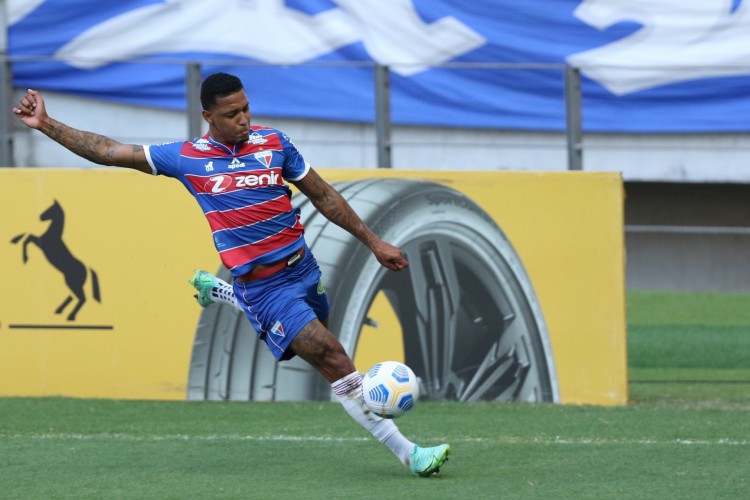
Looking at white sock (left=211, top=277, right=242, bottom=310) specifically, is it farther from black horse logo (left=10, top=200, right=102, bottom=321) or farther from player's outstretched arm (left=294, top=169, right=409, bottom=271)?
black horse logo (left=10, top=200, right=102, bottom=321)

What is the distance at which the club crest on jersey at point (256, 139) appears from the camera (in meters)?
6.50

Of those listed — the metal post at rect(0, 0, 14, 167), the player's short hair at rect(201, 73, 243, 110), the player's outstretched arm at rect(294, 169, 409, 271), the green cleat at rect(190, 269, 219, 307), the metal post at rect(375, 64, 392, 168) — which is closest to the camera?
the player's short hair at rect(201, 73, 243, 110)

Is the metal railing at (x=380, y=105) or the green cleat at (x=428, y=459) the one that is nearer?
the green cleat at (x=428, y=459)

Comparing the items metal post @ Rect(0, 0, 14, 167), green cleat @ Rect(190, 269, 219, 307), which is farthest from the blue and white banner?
green cleat @ Rect(190, 269, 219, 307)

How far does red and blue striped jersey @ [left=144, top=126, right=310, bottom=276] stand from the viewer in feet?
21.3

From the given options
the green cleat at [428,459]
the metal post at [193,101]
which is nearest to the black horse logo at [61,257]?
the metal post at [193,101]

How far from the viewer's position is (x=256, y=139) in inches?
257

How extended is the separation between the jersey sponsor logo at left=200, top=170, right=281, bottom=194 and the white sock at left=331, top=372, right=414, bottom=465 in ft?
3.48

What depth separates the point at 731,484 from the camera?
20.1ft

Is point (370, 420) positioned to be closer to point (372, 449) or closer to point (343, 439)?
point (372, 449)

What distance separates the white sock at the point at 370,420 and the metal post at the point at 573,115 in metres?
3.82

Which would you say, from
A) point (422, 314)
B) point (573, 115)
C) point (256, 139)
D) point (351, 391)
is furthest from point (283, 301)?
point (573, 115)

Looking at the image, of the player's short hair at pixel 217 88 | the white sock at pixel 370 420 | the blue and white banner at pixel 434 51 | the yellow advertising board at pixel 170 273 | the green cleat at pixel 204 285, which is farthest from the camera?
the blue and white banner at pixel 434 51

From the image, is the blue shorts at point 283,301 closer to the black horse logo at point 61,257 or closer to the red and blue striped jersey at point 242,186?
the red and blue striped jersey at point 242,186
